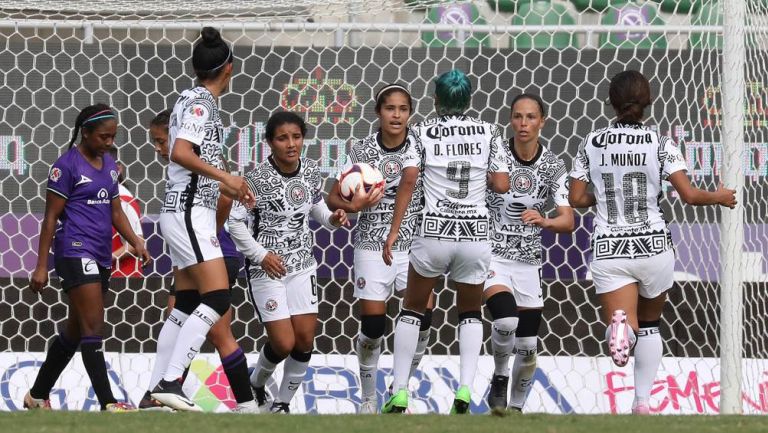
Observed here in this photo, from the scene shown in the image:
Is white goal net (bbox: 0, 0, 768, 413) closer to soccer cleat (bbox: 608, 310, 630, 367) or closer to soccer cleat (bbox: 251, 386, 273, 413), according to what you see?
soccer cleat (bbox: 251, 386, 273, 413)

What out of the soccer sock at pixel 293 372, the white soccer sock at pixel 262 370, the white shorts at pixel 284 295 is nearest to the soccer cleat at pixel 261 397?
the white soccer sock at pixel 262 370

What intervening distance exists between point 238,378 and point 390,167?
5.30ft

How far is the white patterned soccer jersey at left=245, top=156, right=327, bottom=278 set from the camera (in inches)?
289

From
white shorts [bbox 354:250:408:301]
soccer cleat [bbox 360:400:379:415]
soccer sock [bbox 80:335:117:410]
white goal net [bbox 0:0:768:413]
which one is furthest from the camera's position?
white goal net [bbox 0:0:768:413]

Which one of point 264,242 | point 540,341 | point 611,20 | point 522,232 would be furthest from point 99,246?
point 611,20

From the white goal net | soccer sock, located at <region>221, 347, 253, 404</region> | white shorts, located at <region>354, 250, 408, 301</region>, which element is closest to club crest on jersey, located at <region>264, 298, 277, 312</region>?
white shorts, located at <region>354, 250, 408, 301</region>

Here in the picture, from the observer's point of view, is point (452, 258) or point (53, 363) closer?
point (452, 258)

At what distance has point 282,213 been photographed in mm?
7348

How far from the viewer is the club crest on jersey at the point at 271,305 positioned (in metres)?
7.32

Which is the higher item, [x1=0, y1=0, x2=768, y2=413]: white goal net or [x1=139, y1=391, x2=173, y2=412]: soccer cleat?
[x1=0, y1=0, x2=768, y2=413]: white goal net

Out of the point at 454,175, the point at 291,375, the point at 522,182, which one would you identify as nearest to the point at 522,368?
the point at 522,182

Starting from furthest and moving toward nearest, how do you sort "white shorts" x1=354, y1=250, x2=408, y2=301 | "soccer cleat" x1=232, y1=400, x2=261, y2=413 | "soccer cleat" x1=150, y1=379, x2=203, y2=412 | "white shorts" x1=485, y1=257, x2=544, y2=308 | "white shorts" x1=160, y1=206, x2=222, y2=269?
"white shorts" x1=485, y1=257, x2=544, y2=308
"white shorts" x1=354, y1=250, x2=408, y2=301
"soccer cleat" x1=232, y1=400, x2=261, y2=413
"white shorts" x1=160, y1=206, x2=222, y2=269
"soccer cleat" x1=150, y1=379, x2=203, y2=412

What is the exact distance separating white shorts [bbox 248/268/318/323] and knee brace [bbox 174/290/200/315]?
0.61m

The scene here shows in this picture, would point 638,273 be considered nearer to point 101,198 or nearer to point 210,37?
point 210,37
